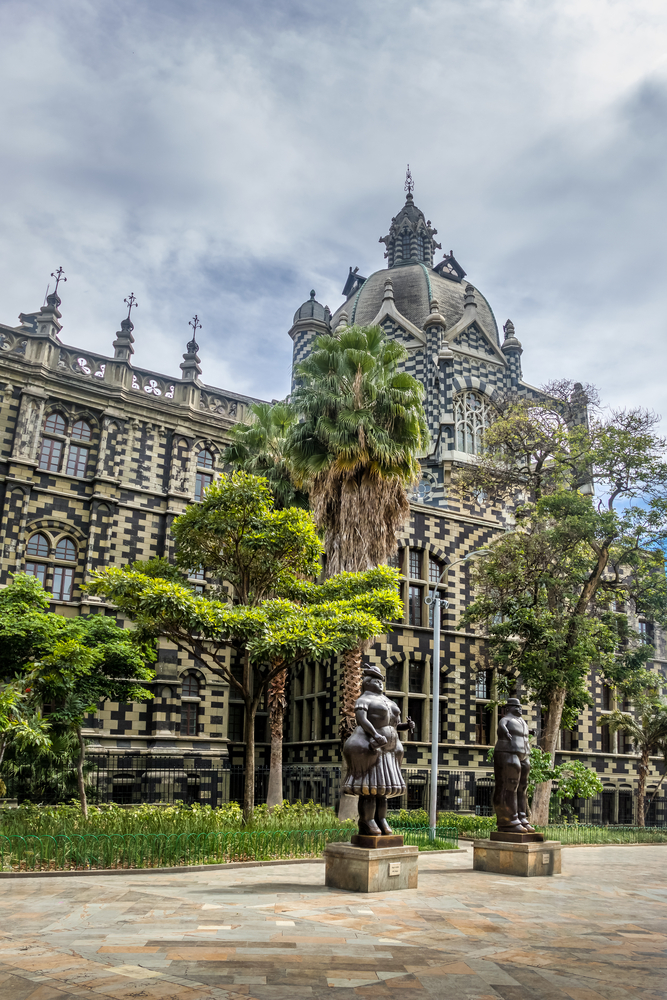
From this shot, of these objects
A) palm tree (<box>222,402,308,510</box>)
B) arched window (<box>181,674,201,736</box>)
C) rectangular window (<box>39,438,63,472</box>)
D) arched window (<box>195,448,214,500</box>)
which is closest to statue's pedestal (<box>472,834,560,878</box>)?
palm tree (<box>222,402,308,510</box>)

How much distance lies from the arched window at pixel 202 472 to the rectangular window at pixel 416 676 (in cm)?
1128

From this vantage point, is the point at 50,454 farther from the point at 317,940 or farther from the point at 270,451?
the point at 317,940

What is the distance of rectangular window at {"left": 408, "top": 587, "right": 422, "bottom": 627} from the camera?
1302 inches

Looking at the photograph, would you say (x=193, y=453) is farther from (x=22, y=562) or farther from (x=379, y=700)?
(x=379, y=700)

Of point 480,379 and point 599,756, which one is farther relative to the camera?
point 480,379

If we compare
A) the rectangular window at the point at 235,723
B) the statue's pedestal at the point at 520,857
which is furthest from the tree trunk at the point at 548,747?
the rectangular window at the point at 235,723

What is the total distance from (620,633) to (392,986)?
26.9 m

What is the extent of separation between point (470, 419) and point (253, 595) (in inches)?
961

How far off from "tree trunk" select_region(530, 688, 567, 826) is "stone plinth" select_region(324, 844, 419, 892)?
15481 mm

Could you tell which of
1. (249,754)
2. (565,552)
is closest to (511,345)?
(565,552)

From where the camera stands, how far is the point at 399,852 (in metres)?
11.6

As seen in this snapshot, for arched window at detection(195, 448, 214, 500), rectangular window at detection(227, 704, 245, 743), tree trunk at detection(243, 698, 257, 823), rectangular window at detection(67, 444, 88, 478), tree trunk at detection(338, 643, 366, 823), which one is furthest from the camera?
rectangular window at detection(227, 704, 245, 743)

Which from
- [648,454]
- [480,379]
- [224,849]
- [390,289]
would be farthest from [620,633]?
[390,289]

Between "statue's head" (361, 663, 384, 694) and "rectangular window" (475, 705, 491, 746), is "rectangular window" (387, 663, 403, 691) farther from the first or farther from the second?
"statue's head" (361, 663, 384, 694)
